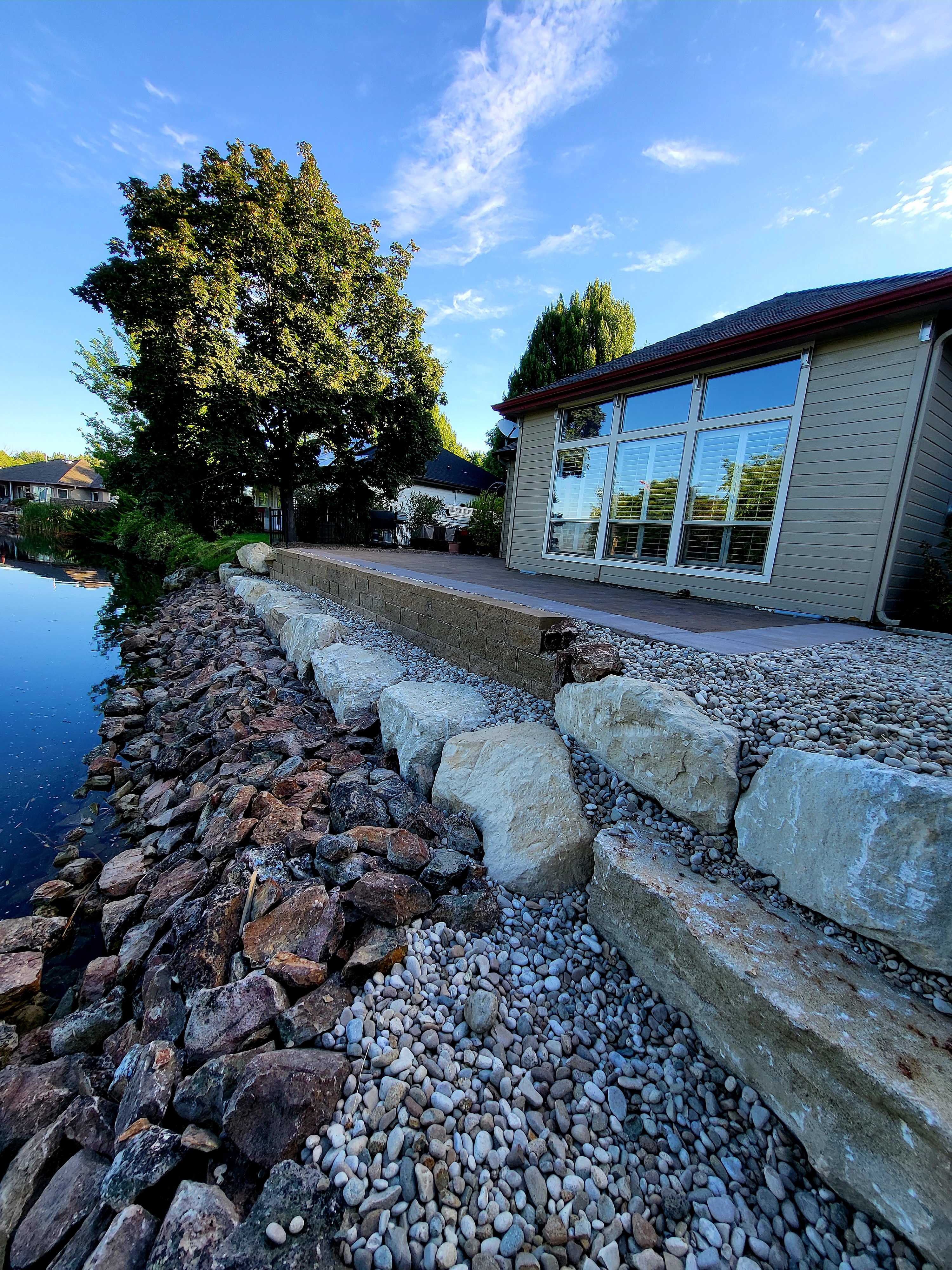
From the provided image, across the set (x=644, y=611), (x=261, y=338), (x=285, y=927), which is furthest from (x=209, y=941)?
(x=261, y=338)

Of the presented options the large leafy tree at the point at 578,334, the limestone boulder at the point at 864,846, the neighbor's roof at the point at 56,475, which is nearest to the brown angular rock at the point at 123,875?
the limestone boulder at the point at 864,846

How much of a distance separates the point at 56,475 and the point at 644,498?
1697 inches

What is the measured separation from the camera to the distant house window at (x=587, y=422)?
20.3 feet

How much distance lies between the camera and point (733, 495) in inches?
199

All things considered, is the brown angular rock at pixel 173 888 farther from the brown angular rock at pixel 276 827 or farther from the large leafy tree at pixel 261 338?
the large leafy tree at pixel 261 338

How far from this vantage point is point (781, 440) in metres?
4.70

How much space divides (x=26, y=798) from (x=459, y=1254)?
3.75 meters

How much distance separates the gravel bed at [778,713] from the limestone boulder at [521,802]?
97 mm

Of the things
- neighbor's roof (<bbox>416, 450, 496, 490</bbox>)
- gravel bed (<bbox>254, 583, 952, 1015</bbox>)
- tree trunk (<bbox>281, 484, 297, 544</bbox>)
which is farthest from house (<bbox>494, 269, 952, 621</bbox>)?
neighbor's roof (<bbox>416, 450, 496, 490</bbox>)

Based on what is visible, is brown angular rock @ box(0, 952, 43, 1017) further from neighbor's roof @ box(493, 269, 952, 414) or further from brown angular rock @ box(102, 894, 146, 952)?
neighbor's roof @ box(493, 269, 952, 414)

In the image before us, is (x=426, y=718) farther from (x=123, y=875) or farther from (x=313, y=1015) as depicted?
(x=123, y=875)

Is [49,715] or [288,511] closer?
[49,715]

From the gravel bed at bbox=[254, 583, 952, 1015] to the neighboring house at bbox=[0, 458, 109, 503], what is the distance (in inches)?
1632

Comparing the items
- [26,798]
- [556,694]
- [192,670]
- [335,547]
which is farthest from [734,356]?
[335,547]
